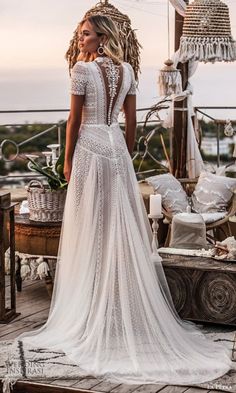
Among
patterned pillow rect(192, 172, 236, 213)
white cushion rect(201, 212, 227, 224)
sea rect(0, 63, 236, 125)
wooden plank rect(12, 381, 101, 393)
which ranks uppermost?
sea rect(0, 63, 236, 125)

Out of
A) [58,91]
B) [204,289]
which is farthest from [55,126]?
[204,289]

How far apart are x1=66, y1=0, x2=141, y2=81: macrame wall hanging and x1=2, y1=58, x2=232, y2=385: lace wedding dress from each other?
1.88 m

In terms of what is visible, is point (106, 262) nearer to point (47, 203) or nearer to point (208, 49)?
point (47, 203)

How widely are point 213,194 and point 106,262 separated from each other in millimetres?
2006

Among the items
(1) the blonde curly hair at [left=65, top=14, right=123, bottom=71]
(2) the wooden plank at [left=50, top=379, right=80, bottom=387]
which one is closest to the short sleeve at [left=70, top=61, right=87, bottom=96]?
(1) the blonde curly hair at [left=65, top=14, right=123, bottom=71]

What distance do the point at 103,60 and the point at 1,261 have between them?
4.09ft

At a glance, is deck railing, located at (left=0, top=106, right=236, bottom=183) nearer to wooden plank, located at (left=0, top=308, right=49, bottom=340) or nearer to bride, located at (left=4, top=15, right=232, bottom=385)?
wooden plank, located at (left=0, top=308, right=49, bottom=340)

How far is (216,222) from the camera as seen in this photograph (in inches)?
240

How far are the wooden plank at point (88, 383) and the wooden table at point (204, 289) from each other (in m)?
1.03

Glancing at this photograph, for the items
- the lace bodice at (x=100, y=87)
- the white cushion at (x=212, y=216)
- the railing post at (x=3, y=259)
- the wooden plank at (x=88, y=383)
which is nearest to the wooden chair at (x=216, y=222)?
the white cushion at (x=212, y=216)

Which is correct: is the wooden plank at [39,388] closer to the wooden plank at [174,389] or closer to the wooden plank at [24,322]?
the wooden plank at [174,389]

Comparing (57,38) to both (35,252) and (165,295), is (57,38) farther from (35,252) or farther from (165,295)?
(165,295)

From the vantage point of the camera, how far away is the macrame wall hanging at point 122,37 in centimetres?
636

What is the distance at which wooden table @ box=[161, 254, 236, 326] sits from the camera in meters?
4.70
